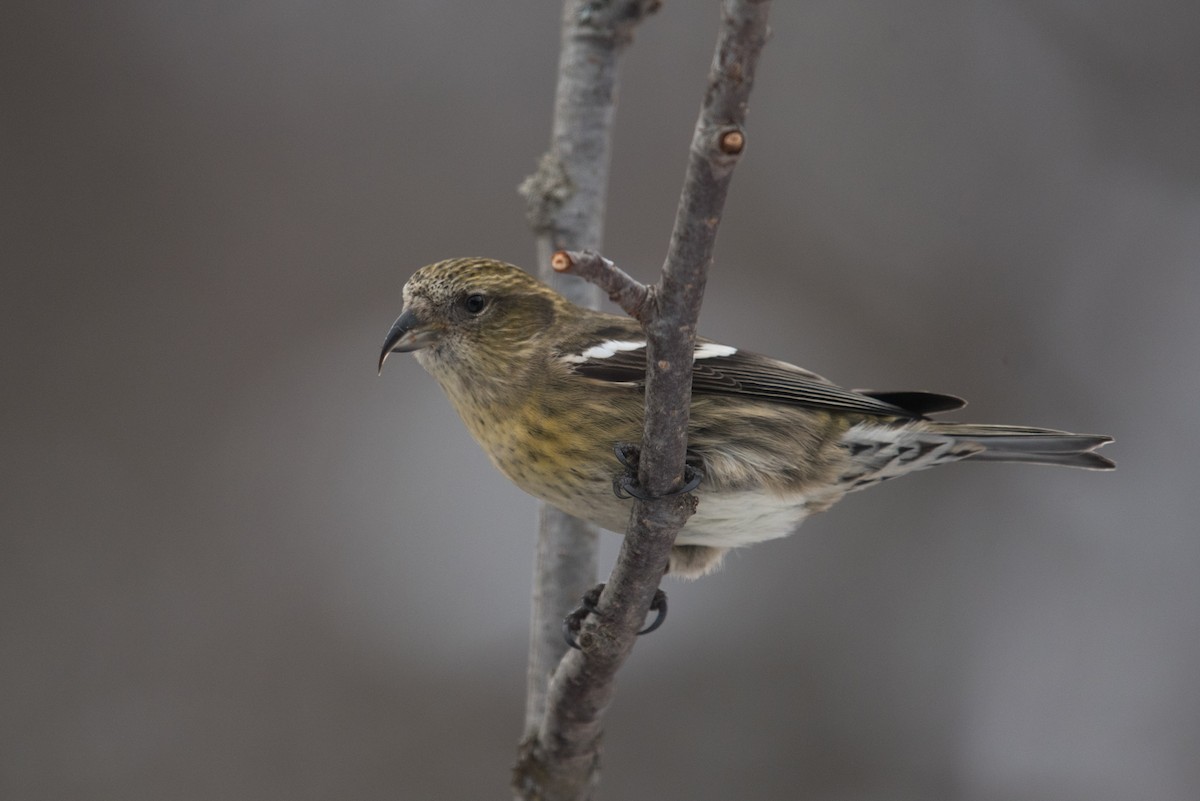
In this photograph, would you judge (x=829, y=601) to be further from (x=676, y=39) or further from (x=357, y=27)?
(x=357, y=27)

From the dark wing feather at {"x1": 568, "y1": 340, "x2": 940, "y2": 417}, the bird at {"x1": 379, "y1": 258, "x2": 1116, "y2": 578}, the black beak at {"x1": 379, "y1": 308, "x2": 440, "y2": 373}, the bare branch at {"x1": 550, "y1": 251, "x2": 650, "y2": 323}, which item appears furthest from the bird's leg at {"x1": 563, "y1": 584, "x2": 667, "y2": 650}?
the bare branch at {"x1": 550, "y1": 251, "x2": 650, "y2": 323}

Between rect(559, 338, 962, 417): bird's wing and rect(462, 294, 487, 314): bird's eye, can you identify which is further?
rect(462, 294, 487, 314): bird's eye

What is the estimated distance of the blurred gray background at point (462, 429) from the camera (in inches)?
212

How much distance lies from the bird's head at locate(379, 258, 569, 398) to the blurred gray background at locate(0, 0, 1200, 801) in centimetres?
199

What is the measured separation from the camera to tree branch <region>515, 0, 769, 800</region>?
1.71 meters

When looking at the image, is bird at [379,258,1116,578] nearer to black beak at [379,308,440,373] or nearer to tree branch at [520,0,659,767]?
black beak at [379,308,440,373]

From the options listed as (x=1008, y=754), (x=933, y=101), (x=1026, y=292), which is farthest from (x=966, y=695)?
(x=933, y=101)

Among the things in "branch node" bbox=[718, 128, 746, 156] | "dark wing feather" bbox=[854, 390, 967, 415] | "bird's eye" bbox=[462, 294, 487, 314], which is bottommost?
"branch node" bbox=[718, 128, 746, 156]

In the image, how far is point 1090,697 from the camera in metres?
5.62

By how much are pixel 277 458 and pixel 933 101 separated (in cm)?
450

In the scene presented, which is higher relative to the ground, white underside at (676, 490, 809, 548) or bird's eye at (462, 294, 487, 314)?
bird's eye at (462, 294, 487, 314)

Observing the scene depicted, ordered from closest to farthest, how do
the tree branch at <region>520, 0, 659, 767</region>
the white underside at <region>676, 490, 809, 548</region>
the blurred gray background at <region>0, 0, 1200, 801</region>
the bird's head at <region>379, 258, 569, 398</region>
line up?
the white underside at <region>676, 490, 809, 548</region>
the bird's head at <region>379, 258, 569, 398</region>
the tree branch at <region>520, 0, 659, 767</region>
the blurred gray background at <region>0, 0, 1200, 801</region>

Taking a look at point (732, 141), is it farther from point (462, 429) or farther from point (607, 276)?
point (462, 429)

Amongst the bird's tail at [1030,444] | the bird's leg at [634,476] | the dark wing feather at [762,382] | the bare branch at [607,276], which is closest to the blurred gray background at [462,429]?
the bird's tail at [1030,444]
